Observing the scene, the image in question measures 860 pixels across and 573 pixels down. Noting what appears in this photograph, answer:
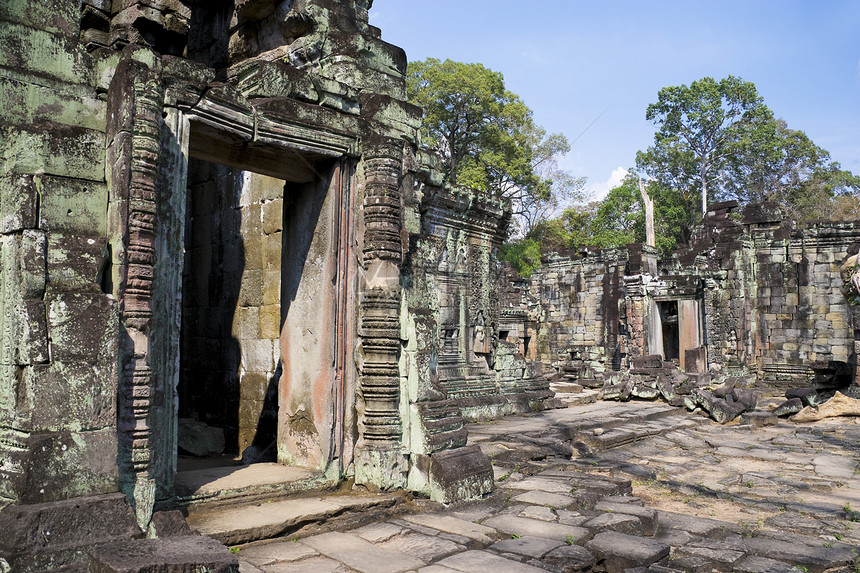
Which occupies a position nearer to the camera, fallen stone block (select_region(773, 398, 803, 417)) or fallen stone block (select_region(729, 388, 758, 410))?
fallen stone block (select_region(773, 398, 803, 417))

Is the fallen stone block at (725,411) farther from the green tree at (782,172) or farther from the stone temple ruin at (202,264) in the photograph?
the green tree at (782,172)

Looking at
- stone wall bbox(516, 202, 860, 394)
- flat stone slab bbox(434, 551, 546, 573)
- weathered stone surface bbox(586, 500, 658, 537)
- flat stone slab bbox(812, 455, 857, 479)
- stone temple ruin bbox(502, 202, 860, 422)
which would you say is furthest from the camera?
stone wall bbox(516, 202, 860, 394)

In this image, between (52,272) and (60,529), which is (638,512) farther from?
(52,272)

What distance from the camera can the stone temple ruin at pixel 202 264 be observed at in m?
3.59

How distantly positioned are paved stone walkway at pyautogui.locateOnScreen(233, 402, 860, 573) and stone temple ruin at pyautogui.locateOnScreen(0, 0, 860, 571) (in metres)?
0.70

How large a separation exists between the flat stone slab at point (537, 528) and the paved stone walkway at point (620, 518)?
0.01 meters

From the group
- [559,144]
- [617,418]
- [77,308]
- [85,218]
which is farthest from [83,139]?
[559,144]

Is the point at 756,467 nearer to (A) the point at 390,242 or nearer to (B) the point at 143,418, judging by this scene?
(A) the point at 390,242

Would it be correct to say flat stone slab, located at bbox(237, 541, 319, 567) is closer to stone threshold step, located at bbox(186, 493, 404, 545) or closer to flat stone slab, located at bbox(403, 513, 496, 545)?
stone threshold step, located at bbox(186, 493, 404, 545)

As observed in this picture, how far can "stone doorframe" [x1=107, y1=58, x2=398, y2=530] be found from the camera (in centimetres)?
396

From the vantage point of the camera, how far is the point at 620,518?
4930 mm

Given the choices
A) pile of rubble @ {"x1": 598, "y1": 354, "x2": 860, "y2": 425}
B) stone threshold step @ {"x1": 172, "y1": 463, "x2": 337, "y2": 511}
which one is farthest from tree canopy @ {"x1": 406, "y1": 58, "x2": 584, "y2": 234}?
stone threshold step @ {"x1": 172, "y1": 463, "x2": 337, "y2": 511}

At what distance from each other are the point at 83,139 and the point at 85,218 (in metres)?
0.54

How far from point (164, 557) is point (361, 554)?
1.41 m
